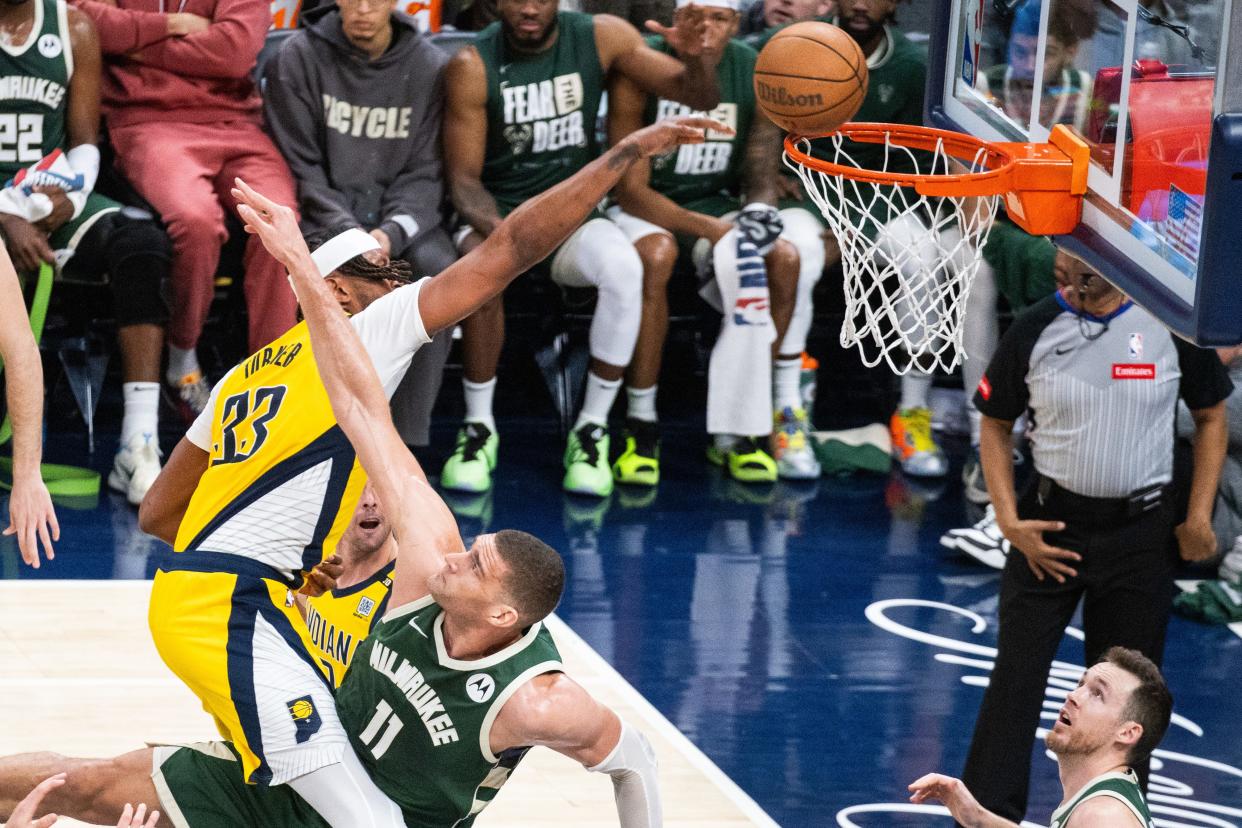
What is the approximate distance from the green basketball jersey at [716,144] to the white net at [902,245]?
1.63ft

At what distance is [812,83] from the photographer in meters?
4.76

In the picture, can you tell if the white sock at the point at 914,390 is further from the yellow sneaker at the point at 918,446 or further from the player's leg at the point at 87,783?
the player's leg at the point at 87,783

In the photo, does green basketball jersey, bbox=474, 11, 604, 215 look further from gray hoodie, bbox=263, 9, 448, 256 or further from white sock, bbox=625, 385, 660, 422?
white sock, bbox=625, 385, 660, 422

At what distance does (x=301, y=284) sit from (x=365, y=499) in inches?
49.7

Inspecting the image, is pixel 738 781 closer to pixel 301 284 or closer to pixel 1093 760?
pixel 1093 760

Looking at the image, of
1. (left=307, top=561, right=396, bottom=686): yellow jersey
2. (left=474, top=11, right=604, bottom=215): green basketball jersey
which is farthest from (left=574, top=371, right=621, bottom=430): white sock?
(left=307, top=561, right=396, bottom=686): yellow jersey

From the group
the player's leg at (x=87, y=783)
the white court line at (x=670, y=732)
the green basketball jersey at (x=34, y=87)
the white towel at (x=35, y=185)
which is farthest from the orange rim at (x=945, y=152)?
the green basketball jersey at (x=34, y=87)

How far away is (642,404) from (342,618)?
12.6ft

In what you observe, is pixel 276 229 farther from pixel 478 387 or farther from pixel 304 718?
pixel 478 387

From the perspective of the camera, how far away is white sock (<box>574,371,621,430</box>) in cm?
844

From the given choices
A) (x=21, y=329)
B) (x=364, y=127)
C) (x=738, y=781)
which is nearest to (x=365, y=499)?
(x=21, y=329)

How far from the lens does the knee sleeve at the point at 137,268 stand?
7.81 metres

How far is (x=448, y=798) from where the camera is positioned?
391cm

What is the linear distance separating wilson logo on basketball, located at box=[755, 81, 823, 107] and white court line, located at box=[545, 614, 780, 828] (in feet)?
6.63
